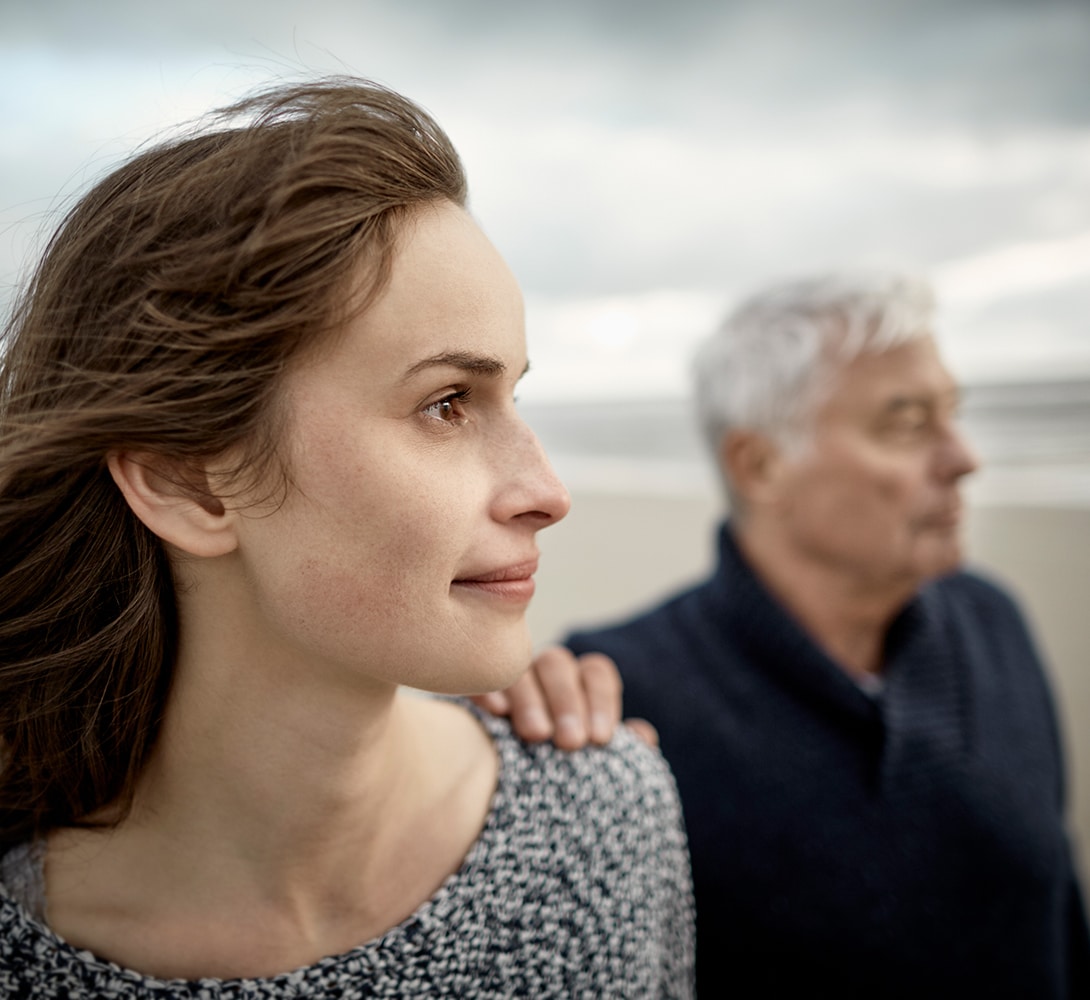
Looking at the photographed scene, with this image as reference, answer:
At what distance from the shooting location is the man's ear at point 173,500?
86cm

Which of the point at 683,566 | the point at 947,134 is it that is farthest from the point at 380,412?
the point at 947,134

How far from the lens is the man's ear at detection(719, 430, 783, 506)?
1972 mm

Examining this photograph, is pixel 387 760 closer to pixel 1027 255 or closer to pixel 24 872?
pixel 24 872

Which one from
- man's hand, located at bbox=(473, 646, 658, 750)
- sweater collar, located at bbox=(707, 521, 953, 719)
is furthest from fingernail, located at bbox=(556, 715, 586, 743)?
sweater collar, located at bbox=(707, 521, 953, 719)

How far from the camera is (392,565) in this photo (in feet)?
2.76

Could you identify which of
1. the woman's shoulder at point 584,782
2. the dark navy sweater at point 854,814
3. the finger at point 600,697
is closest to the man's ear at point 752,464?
the dark navy sweater at point 854,814

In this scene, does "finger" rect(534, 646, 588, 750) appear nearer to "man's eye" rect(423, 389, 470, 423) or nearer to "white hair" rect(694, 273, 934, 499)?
"man's eye" rect(423, 389, 470, 423)

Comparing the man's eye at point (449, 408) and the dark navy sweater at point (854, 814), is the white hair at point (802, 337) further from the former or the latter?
the man's eye at point (449, 408)

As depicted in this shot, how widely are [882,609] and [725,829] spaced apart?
614 mm

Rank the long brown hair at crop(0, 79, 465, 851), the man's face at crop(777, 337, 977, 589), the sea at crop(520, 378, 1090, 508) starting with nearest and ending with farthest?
the long brown hair at crop(0, 79, 465, 851) < the man's face at crop(777, 337, 977, 589) < the sea at crop(520, 378, 1090, 508)

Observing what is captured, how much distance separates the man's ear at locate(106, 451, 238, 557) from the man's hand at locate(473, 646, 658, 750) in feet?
1.56

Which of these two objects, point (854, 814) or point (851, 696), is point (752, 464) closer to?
point (851, 696)

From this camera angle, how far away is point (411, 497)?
83 cm

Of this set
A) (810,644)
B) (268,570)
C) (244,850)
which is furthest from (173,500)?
(810,644)
